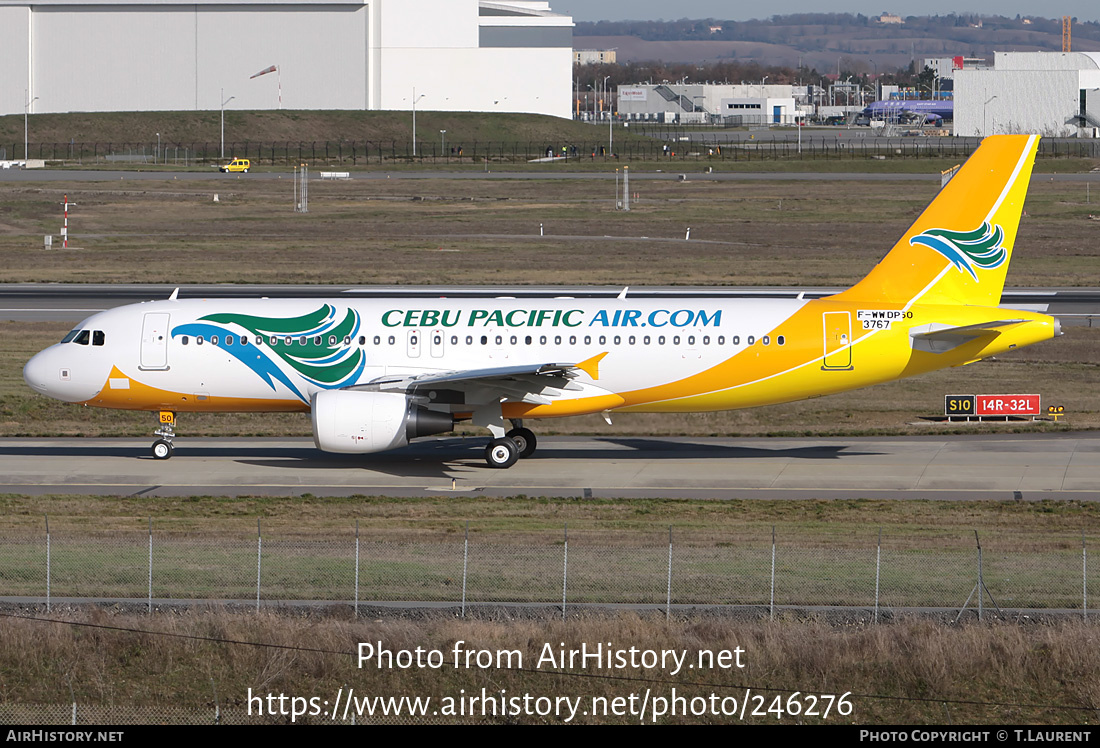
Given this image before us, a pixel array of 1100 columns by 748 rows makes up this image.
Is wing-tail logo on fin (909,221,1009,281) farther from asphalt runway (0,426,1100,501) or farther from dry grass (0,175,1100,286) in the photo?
dry grass (0,175,1100,286)

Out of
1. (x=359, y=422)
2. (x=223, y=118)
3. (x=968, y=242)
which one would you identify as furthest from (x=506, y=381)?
(x=223, y=118)

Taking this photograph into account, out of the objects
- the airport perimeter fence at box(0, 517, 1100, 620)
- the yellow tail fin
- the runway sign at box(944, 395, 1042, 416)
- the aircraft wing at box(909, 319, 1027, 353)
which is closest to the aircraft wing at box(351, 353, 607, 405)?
the airport perimeter fence at box(0, 517, 1100, 620)

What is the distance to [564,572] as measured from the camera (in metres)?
22.8

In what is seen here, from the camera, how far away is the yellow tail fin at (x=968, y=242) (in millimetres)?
37250

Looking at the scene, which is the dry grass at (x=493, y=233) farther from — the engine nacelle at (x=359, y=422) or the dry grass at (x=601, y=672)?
the dry grass at (x=601, y=672)

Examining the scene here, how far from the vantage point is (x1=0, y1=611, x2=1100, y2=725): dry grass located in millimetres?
19656

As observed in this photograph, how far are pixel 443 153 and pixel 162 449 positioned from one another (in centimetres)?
14388

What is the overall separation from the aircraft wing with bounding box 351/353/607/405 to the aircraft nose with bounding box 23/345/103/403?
7726 mm

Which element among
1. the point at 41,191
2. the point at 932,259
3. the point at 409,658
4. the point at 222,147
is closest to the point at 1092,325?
the point at 932,259

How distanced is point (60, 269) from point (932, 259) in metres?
58.3

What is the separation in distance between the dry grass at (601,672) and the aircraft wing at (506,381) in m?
14.4

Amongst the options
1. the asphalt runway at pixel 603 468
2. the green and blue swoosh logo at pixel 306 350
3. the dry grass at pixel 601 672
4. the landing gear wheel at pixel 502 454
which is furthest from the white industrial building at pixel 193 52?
the dry grass at pixel 601 672

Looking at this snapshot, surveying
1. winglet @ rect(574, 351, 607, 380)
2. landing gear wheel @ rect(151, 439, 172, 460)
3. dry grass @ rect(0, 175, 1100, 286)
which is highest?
dry grass @ rect(0, 175, 1100, 286)

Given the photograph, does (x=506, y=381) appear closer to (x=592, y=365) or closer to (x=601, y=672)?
(x=592, y=365)
